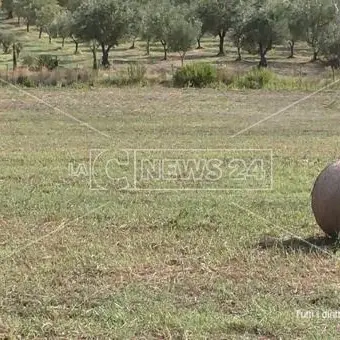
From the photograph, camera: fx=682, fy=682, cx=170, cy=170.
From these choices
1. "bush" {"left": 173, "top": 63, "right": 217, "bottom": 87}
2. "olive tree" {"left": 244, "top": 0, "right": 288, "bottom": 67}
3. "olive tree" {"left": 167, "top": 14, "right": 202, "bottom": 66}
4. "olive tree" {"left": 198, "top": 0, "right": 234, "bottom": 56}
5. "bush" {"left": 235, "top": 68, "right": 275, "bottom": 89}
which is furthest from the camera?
"olive tree" {"left": 198, "top": 0, "right": 234, "bottom": 56}

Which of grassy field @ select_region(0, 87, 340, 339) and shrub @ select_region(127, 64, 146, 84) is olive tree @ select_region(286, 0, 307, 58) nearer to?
shrub @ select_region(127, 64, 146, 84)

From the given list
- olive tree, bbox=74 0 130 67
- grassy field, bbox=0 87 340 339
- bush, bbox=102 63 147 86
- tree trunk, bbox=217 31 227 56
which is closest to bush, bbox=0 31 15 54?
olive tree, bbox=74 0 130 67

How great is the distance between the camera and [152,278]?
691 cm

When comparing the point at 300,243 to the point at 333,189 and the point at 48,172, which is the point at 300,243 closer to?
the point at 333,189

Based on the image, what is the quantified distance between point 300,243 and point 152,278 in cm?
218

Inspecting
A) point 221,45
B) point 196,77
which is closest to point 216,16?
point 221,45

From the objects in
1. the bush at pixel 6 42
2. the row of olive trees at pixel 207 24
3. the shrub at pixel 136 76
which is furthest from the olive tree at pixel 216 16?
the shrub at pixel 136 76

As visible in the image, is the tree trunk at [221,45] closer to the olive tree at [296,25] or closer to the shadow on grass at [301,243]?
the olive tree at [296,25]

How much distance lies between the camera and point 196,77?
1320 inches

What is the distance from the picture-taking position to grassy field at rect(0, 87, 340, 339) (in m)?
5.71

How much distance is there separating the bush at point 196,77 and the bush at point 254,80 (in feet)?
4.36

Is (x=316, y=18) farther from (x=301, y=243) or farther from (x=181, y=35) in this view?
(x=301, y=243)

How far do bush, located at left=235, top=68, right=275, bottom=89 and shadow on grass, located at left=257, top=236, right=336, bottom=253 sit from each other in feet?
83.3

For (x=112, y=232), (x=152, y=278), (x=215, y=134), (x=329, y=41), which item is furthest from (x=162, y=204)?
(x=329, y=41)
